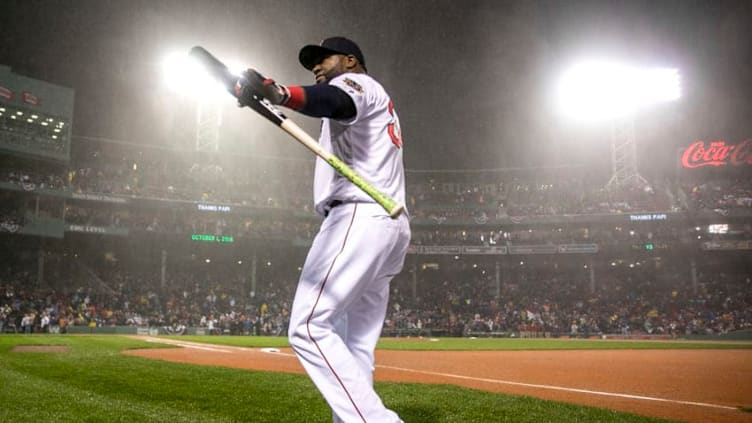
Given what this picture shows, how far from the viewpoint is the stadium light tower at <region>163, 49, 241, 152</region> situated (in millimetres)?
33625

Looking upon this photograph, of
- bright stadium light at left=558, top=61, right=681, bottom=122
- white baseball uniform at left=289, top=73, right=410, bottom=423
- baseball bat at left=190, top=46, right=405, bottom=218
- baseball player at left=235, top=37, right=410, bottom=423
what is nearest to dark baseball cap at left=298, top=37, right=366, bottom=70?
baseball player at left=235, top=37, right=410, bottom=423

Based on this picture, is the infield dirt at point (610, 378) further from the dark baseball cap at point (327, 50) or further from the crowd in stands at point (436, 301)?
the crowd in stands at point (436, 301)

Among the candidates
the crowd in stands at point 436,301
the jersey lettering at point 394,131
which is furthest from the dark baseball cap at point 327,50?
the crowd in stands at point 436,301

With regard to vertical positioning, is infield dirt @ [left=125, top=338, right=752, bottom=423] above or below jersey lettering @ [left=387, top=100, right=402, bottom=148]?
below

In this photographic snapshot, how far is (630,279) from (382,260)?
43.0 metres

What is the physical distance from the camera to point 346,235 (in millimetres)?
2848

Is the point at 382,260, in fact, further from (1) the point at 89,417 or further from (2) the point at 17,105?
(2) the point at 17,105

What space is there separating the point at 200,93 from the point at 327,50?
1425 inches

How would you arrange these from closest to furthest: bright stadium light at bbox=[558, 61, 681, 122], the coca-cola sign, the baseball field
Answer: the baseball field < bright stadium light at bbox=[558, 61, 681, 122] < the coca-cola sign

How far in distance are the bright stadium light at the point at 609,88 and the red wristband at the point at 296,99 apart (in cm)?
3745

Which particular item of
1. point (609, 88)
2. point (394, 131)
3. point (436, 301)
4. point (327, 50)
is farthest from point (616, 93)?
point (327, 50)

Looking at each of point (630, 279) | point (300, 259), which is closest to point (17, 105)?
point (300, 259)

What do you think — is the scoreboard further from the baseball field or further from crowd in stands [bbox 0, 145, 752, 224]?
the baseball field

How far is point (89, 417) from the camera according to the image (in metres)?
4.43
